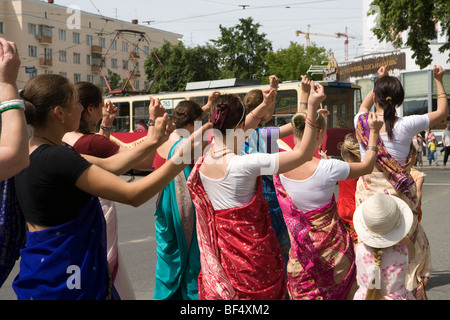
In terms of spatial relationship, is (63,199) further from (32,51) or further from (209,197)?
(32,51)

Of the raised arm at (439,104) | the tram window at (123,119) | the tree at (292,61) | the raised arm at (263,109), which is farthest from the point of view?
the tree at (292,61)

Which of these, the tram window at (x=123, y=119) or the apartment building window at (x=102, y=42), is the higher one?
the apartment building window at (x=102, y=42)

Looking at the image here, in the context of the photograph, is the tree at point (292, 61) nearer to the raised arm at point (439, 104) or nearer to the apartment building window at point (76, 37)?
the apartment building window at point (76, 37)

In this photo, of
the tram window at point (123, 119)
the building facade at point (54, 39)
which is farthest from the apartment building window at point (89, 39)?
the tram window at point (123, 119)

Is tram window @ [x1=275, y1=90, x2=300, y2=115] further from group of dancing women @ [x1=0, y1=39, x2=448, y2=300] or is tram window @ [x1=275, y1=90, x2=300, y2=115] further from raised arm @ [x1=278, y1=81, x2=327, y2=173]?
raised arm @ [x1=278, y1=81, x2=327, y2=173]

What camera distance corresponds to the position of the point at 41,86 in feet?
8.51

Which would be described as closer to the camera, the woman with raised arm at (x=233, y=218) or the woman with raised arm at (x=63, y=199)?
the woman with raised arm at (x=63, y=199)

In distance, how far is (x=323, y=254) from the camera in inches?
158

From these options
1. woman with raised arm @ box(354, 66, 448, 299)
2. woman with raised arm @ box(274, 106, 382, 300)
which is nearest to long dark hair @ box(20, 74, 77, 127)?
woman with raised arm @ box(274, 106, 382, 300)

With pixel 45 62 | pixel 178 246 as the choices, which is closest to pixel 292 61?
pixel 45 62

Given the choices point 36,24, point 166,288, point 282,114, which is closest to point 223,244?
point 166,288

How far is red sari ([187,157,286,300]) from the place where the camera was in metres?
3.40

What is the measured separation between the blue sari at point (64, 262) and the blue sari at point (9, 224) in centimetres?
13

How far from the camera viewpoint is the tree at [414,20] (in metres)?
19.3
